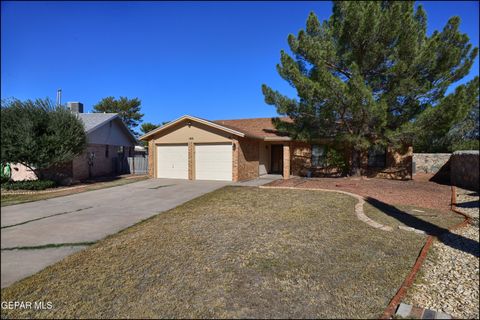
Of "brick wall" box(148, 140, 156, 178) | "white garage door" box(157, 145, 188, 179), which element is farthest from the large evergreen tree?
"brick wall" box(148, 140, 156, 178)

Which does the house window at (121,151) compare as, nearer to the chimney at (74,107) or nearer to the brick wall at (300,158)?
the chimney at (74,107)

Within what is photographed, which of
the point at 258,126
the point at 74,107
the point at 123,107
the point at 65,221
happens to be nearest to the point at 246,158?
the point at 258,126

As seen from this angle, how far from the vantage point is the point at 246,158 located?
15.4 m

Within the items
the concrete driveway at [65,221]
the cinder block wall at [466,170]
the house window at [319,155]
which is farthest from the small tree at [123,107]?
the cinder block wall at [466,170]

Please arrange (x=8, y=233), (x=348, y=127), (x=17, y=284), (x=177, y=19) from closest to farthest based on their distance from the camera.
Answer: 1. (x=8, y=233)
2. (x=17, y=284)
3. (x=177, y=19)
4. (x=348, y=127)

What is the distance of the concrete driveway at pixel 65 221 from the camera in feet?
7.80

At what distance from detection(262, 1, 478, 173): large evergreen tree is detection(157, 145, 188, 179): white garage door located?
6782 mm

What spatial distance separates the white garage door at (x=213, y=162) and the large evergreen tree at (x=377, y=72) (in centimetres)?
428

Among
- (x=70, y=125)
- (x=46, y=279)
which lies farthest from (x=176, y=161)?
(x=46, y=279)

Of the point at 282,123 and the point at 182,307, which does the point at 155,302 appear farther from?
the point at 282,123

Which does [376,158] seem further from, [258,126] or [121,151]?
[121,151]

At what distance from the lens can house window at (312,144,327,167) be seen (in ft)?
55.3

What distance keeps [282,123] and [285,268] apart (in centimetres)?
1268

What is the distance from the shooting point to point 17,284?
133 inches
